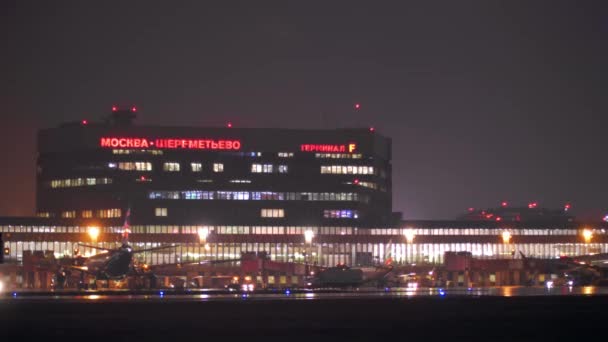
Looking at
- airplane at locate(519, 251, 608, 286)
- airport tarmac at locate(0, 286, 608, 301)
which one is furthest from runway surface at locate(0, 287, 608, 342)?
airplane at locate(519, 251, 608, 286)

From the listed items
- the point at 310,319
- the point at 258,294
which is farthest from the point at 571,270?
the point at 310,319

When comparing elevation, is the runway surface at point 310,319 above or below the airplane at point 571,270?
below

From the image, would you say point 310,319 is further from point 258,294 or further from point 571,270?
point 571,270

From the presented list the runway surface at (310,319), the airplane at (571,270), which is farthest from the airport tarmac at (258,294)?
the airplane at (571,270)

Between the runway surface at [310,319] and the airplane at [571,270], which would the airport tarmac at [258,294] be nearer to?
the runway surface at [310,319]

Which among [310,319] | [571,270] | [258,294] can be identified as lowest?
[258,294]

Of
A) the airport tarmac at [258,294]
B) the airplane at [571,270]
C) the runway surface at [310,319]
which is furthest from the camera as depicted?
the airplane at [571,270]

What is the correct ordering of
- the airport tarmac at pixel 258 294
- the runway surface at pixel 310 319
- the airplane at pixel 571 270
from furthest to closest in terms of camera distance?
the airplane at pixel 571 270 < the airport tarmac at pixel 258 294 < the runway surface at pixel 310 319

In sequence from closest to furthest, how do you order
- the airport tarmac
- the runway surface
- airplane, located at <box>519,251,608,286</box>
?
the runway surface, the airport tarmac, airplane, located at <box>519,251,608,286</box>

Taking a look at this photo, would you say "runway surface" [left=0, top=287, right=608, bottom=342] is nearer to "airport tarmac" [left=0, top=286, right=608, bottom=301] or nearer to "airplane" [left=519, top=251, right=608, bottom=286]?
"airport tarmac" [left=0, top=286, right=608, bottom=301]

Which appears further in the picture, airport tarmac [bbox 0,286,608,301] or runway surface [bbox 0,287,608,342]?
airport tarmac [bbox 0,286,608,301]

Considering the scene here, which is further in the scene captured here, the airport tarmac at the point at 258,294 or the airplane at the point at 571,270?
the airplane at the point at 571,270

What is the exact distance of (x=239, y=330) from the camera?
224 feet

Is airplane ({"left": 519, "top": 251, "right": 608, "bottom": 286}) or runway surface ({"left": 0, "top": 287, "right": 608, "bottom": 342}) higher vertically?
airplane ({"left": 519, "top": 251, "right": 608, "bottom": 286})
